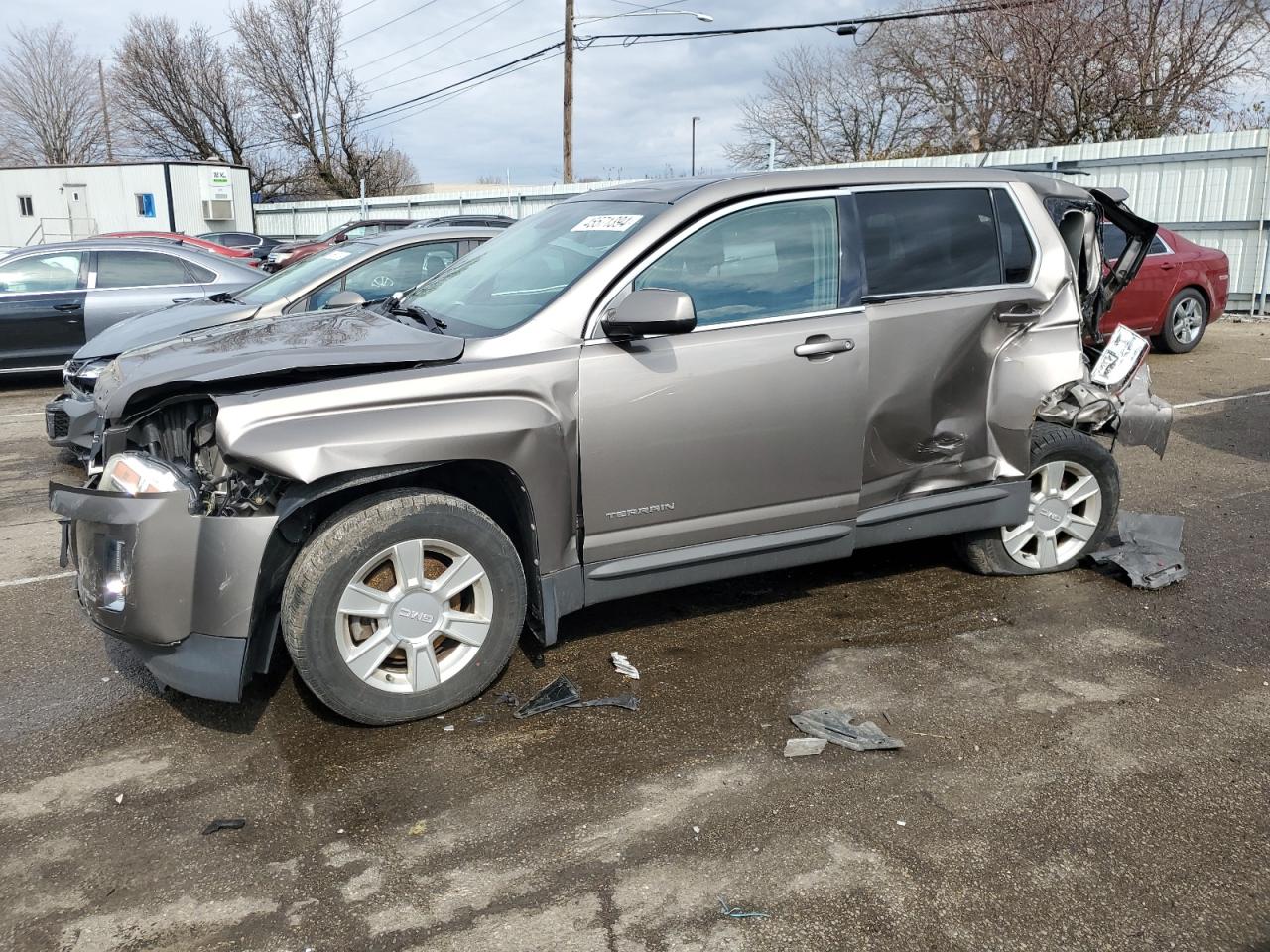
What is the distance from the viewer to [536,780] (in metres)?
3.35

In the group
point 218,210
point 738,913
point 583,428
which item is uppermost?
point 218,210

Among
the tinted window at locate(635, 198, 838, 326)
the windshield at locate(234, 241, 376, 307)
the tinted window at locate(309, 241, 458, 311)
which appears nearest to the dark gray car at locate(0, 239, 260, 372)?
the windshield at locate(234, 241, 376, 307)

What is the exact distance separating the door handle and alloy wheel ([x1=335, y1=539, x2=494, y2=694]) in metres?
1.54

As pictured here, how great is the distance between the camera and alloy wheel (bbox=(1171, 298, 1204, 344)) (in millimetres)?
12305

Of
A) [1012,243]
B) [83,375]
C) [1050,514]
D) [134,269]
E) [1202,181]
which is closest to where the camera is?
[1012,243]

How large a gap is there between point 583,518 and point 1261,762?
8.10ft

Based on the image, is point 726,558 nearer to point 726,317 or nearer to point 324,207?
point 726,317

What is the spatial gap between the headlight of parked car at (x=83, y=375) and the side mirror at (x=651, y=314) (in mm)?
4933

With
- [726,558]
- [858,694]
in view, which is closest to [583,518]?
[726,558]

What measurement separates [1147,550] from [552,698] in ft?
10.9

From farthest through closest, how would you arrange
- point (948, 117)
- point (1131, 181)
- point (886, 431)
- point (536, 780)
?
1. point (948, 117)
2. point (1131, 181)
3. point (886, 431)
4. point (536, 780)

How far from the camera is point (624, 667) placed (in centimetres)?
415

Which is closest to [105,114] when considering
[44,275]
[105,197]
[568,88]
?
[105,197]

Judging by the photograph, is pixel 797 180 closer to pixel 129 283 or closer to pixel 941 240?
pixel 941 240
